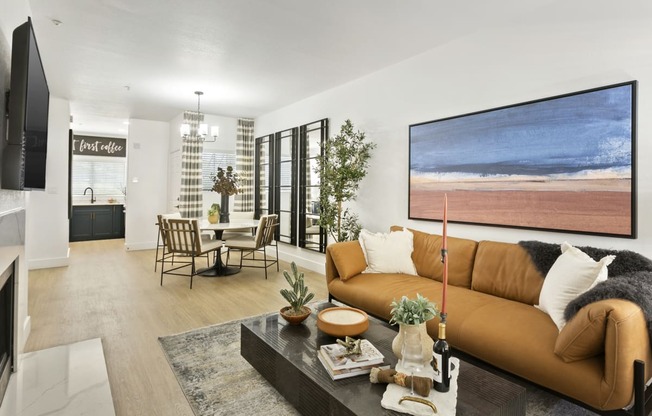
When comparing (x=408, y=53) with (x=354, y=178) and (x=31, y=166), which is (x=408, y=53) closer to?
(x=354, y=178)

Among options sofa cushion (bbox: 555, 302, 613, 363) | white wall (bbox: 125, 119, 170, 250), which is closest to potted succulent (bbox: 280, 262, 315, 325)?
sofa cushion (bbox: 555, 302, 613, 363)

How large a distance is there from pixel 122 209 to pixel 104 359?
23.5 ft

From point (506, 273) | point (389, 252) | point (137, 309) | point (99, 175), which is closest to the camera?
point (506, 273)

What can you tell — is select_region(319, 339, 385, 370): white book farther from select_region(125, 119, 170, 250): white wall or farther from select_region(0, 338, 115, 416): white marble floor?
select_region(125, 119, 170, 250): white wall

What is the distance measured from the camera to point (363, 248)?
3369 mm

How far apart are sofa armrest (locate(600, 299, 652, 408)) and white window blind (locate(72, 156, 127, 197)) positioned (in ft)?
33.6

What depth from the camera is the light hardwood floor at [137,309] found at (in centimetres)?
217

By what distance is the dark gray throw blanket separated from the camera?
5.42 ft

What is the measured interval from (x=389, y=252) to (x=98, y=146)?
8.76 m

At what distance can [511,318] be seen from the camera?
84.1 inches

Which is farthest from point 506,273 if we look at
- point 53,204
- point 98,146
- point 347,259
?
point 98,146

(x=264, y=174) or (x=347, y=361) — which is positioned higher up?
(x=264, y=174)

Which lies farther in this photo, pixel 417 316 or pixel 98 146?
pixel 98 146

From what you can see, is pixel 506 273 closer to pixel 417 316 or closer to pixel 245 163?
pixel 417 316
